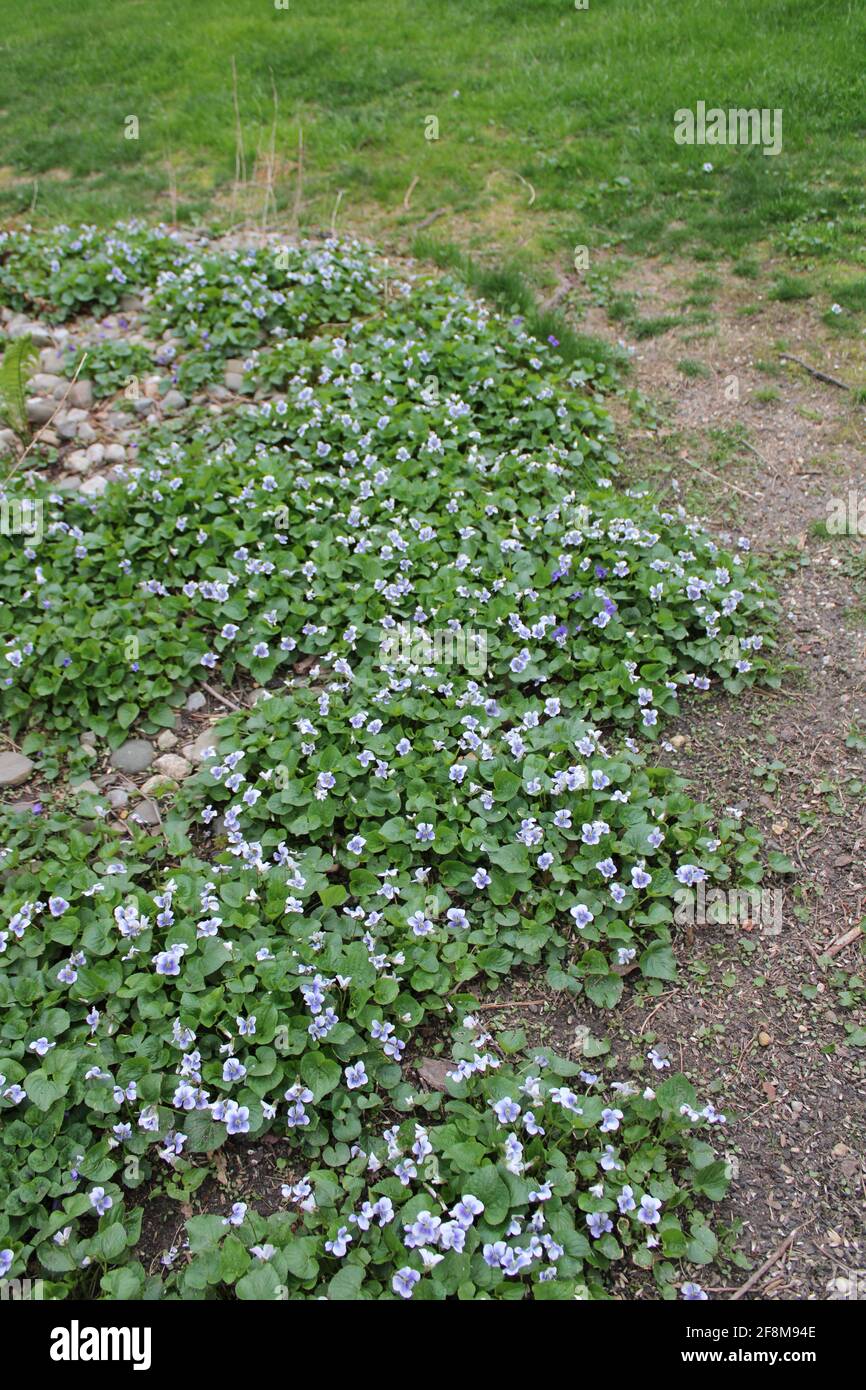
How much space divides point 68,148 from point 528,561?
8009 millimetres

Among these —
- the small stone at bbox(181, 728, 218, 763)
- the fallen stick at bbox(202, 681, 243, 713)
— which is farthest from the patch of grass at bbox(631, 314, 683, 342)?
the small stone at bbox(181, 728, 218, 763)

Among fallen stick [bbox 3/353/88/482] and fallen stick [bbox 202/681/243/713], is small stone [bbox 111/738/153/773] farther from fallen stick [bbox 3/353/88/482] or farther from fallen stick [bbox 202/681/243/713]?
fallen stick [bbox 3/353/88/482]

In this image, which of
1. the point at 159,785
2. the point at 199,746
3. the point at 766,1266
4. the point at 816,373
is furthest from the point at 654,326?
the point at 766,1266

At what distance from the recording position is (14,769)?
387 cm

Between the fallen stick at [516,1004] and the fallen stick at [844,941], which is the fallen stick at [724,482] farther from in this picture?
the fallen stick at [516,1004]

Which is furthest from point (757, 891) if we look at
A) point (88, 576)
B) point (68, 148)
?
point (68, 148)

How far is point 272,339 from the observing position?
6.10 m

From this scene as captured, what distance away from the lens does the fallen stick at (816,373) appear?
550 cm

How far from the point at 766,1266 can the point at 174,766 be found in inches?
104

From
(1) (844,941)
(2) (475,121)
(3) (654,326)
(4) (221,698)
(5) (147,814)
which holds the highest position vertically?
(2) (475,121)

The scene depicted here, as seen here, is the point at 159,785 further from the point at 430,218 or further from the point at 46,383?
the point at 430,218

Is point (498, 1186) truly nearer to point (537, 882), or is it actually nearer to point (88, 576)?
point (537, 882)

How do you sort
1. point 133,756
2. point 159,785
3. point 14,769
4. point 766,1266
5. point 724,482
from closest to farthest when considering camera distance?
1. point 766,1266
2. point 159,785
3. point 14,769
4. point 133,756
5. point 724,482

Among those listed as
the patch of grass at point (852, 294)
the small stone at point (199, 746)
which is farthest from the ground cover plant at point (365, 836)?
the patch of grass at point (852, 294)
